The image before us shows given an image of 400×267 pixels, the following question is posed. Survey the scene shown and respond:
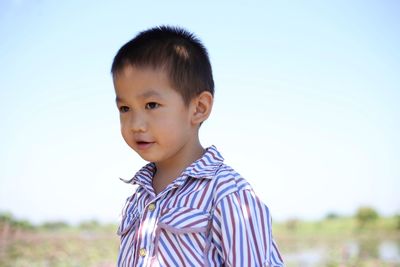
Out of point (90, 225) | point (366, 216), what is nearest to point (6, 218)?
point (90, 225)

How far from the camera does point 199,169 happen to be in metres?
1.53

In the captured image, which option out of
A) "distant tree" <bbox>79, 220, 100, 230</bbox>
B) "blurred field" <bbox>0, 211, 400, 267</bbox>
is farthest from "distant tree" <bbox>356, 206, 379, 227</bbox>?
"distant tree" <bbox>79, 220, 100, 230</bbox>

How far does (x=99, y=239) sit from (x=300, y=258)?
71.4 inches

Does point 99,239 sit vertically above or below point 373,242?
above

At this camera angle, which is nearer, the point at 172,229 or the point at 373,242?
the point at 172,229

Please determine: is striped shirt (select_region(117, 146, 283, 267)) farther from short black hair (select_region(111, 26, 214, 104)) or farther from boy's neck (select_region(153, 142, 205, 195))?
short black hair (select_region(111, 26, 214, 104))

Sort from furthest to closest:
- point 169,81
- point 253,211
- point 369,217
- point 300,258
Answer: point 369,217, point 300,258, point 169,81, point 253,211

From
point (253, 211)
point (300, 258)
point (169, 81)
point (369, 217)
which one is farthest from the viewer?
point (369, 217)

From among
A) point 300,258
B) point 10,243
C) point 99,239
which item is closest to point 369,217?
point 300,258

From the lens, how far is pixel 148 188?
163 centimetres

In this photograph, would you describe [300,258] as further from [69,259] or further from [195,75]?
[195,75]

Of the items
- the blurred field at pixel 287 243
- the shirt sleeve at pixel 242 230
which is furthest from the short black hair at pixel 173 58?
the blurred field at pixel 287 243

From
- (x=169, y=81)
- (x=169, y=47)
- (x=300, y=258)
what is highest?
(x=169, y=47)

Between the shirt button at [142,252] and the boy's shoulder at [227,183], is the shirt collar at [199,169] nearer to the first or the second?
the boy's shoulder at [227,183]
